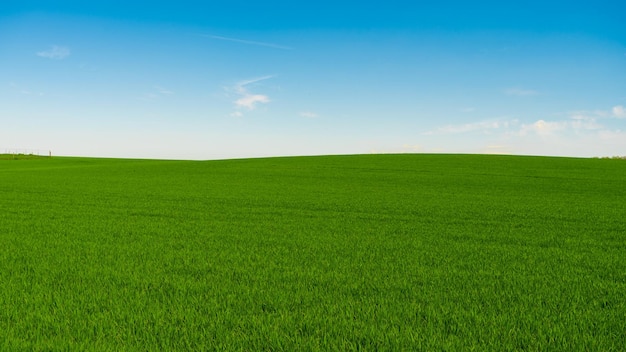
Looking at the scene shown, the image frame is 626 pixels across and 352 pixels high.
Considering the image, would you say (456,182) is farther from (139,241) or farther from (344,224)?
(139,241)

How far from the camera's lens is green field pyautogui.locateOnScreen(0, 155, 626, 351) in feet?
13.1

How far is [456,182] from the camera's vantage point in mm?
21906

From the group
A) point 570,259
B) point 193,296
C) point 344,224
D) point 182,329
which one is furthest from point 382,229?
point 182,329

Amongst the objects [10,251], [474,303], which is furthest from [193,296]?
[10,251]

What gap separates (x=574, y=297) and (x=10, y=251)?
27.6 feet

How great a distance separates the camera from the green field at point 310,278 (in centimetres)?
399

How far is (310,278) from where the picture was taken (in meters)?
5.57

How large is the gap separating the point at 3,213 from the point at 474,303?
12.4m

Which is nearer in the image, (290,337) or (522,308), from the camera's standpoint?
(290,337)

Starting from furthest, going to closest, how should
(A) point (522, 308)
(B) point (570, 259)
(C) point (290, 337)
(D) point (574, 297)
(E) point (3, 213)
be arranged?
(E) point (3, 213), (B) point (570, 259), (D) point (574, 297), (A) point (522, 308), (C) point (290, 337)

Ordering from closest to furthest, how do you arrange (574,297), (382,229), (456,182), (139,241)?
(574,297) → (139,241) → (382,229) → (456,182)

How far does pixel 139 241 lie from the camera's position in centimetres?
791

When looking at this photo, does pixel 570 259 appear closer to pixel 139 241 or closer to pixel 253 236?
pixel 253 236

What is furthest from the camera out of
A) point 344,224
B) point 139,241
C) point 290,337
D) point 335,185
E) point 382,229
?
point 335,185
